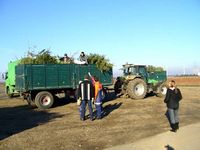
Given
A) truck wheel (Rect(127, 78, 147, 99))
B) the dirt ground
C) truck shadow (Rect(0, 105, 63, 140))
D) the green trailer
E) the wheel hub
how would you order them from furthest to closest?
the wheel hub < truck wheel (Rect(127, 78, 147, 99)) < the green trailer < truck shadow (Rect(0, 105, 63, 140)) < the dirt ground

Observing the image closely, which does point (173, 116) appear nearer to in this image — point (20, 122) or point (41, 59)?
point (20, 122)

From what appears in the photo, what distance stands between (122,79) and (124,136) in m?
14.1

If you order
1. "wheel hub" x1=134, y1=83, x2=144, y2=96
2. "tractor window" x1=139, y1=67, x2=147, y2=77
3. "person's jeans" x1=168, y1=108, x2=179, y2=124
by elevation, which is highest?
"tractor window" x1=139, y1=67, x2=147, y2=77

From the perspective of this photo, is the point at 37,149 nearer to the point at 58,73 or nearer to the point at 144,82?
the point at 58,73

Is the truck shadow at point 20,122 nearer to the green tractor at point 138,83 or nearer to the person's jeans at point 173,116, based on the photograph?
the person's jeans at point 173,116

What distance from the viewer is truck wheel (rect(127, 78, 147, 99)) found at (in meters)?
23.6

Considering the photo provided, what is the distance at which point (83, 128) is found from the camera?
43.1 feet

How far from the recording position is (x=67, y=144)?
410 inches

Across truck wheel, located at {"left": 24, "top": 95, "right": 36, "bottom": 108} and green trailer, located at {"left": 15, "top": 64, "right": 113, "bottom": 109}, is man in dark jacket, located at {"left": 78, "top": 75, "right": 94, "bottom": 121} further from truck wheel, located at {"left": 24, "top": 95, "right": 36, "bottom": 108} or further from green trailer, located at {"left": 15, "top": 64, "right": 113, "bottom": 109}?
truck wheel, located at {"left": 24, "top": 95, "right": 36, "bottom": 108}

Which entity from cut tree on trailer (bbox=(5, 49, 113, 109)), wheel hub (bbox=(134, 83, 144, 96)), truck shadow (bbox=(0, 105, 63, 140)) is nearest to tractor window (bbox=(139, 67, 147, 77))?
wheel hub (bbox=(134, 83, 144, 96))

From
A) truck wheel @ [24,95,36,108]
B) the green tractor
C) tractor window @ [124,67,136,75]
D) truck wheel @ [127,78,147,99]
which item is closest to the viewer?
truck wheel @ [24,95,36,108]

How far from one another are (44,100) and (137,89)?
6.78 m

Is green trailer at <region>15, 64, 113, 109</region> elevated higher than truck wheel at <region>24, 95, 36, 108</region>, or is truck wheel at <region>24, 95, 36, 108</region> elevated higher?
green trailer at <region>15, 64, 113, 109</region>

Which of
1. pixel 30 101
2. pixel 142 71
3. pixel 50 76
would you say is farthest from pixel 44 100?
pixel 142 71
